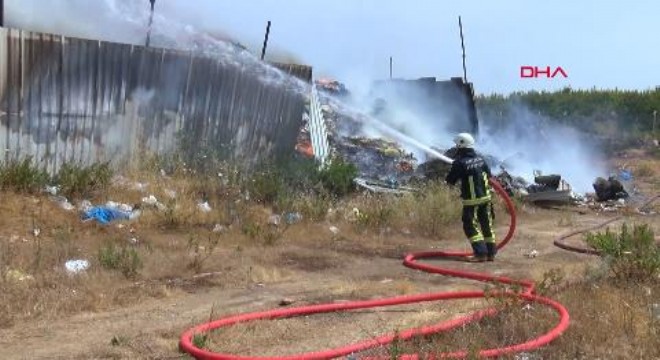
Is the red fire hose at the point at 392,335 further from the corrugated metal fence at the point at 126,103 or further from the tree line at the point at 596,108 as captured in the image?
the tree line at the point at 596,108

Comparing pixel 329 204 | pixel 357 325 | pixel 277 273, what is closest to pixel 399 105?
pixel 329 204

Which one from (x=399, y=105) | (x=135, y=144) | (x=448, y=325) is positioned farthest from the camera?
(x=399, y=105)

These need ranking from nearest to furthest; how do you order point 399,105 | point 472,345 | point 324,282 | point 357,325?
point 472,345, point 357,325, point 324,282, point 399,105

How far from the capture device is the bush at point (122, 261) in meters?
6.42

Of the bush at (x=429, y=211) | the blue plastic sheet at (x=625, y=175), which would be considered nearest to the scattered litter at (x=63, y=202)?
the bush at (x=429, y=211)

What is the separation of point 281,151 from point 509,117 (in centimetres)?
1546

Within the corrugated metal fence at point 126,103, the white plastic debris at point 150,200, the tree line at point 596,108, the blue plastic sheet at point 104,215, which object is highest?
the tree line at point 596,108

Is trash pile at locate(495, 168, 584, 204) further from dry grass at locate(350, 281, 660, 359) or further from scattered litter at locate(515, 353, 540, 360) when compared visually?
scattered litter at locate(515, 353, 540, 360)

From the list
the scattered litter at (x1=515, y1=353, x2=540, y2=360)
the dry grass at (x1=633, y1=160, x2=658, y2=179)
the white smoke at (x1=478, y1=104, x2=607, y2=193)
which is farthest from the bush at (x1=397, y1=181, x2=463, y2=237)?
the dry grass at (x1=633, y1=160, x2=658, y2=179)

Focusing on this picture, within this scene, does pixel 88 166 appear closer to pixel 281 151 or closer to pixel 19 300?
pixel 281 151

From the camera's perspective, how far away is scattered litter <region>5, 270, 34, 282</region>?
231 inches

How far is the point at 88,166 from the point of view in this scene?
9.34 meters

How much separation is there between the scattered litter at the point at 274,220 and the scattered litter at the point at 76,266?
3014mm

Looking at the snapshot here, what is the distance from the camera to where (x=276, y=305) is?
5777 millimetres
